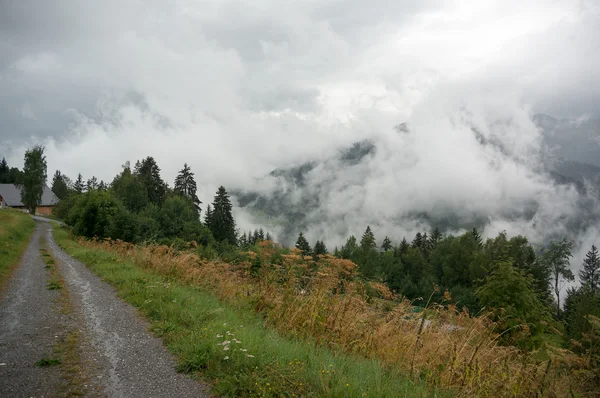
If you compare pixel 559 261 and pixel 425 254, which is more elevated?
pixel 559 261

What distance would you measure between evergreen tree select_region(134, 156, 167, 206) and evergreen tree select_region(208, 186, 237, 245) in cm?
1292

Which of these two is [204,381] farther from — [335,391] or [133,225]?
[133,225]

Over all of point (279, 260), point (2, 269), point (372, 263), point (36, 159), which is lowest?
point (372, 263)

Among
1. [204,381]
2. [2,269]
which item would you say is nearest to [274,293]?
[204,381]

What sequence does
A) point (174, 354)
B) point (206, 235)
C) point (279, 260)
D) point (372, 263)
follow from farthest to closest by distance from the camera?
point (372, 263) → point (206, 235) → point (279, 260) → point (174, 354)

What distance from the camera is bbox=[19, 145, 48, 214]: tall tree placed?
56.7m

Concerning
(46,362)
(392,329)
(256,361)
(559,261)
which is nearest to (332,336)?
(392,329)

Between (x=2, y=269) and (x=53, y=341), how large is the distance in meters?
10.0

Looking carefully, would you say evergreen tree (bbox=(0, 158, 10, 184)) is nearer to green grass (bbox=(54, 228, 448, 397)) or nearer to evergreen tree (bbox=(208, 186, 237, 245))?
evergreen tree (bbox=(208, 186, 237, 245))

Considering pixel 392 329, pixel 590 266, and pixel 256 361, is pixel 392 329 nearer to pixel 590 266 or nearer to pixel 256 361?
pixel 256 361

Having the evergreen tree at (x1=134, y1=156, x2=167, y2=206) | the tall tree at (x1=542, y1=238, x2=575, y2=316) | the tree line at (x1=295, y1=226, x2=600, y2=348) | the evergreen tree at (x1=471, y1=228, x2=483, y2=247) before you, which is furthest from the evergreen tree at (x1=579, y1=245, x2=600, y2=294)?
the evergreen tree at (x1=134, y1=156, x2=167, y2=206)

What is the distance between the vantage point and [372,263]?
80.8 metres

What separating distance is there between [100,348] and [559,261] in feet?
279

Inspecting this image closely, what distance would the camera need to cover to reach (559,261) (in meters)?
66.9
